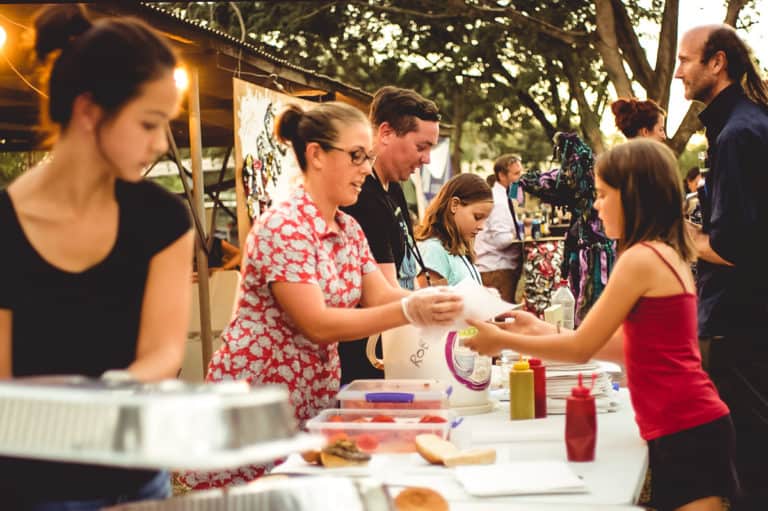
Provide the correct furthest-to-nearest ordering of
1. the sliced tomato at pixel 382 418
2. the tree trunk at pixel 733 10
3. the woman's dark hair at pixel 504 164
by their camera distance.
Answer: the tree trunk at pixel 733 10
the woman's dark hair at pixel 504 164
the sliced tomato at pixel 382 418

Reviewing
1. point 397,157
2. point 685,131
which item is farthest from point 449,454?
point 685,131

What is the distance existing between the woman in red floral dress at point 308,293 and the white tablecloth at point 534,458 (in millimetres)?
307

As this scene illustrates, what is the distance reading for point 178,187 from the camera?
33656 millimetres

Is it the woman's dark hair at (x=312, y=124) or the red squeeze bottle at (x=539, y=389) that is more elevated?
the woman's dark hair at (x=312, y=124)

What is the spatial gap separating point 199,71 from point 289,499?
593 cm

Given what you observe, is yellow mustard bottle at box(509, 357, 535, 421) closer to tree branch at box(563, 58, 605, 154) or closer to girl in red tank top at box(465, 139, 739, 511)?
girl in red tank top at box(465, 139, 739, 511)

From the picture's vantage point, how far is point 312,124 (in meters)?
2.69

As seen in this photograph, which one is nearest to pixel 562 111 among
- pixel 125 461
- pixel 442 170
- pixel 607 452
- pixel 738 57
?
pixel 442 170

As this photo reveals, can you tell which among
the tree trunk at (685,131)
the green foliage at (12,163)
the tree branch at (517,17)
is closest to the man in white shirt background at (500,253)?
the tree trunk at (685,131)

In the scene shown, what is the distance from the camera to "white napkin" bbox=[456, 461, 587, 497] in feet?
6.68

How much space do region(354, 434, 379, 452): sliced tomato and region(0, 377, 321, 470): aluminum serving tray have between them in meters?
1.27

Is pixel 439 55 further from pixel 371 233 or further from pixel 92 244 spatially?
pixel 92 244

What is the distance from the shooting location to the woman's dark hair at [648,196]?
251 cm

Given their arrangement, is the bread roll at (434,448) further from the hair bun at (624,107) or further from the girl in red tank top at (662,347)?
the hair bun at (624,107)
